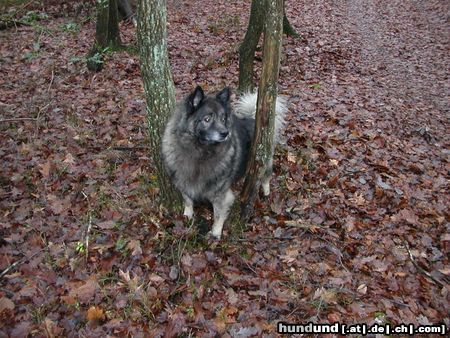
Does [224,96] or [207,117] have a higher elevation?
[224,96]

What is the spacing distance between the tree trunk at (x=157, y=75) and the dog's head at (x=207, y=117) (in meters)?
0.82

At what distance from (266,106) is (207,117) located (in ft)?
2.54

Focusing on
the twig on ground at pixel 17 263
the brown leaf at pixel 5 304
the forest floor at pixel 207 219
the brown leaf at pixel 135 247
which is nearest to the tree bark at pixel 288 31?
the forest floor at pixel 207 219

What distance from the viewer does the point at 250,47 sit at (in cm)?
771

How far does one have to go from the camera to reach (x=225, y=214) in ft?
16.0

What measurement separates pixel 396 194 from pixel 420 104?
4.57 meters

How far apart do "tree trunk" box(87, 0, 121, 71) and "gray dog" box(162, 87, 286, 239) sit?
5.03 metres

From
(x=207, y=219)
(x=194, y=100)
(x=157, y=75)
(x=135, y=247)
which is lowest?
(x=207, y=219)

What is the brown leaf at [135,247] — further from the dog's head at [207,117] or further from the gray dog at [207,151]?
the dog's head at [207,117]

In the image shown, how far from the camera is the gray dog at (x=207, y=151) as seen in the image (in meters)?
4.31

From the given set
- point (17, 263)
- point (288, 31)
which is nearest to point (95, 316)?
point (17, 263)

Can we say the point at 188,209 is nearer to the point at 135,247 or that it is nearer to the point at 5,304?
the point at 135,247

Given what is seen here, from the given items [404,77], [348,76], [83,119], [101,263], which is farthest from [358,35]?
[101,263]

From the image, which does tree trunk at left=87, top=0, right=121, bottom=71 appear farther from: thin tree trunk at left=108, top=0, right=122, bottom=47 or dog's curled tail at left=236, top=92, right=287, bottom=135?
dog's curled tail at left=236, top=92, right=287, bottom=135
